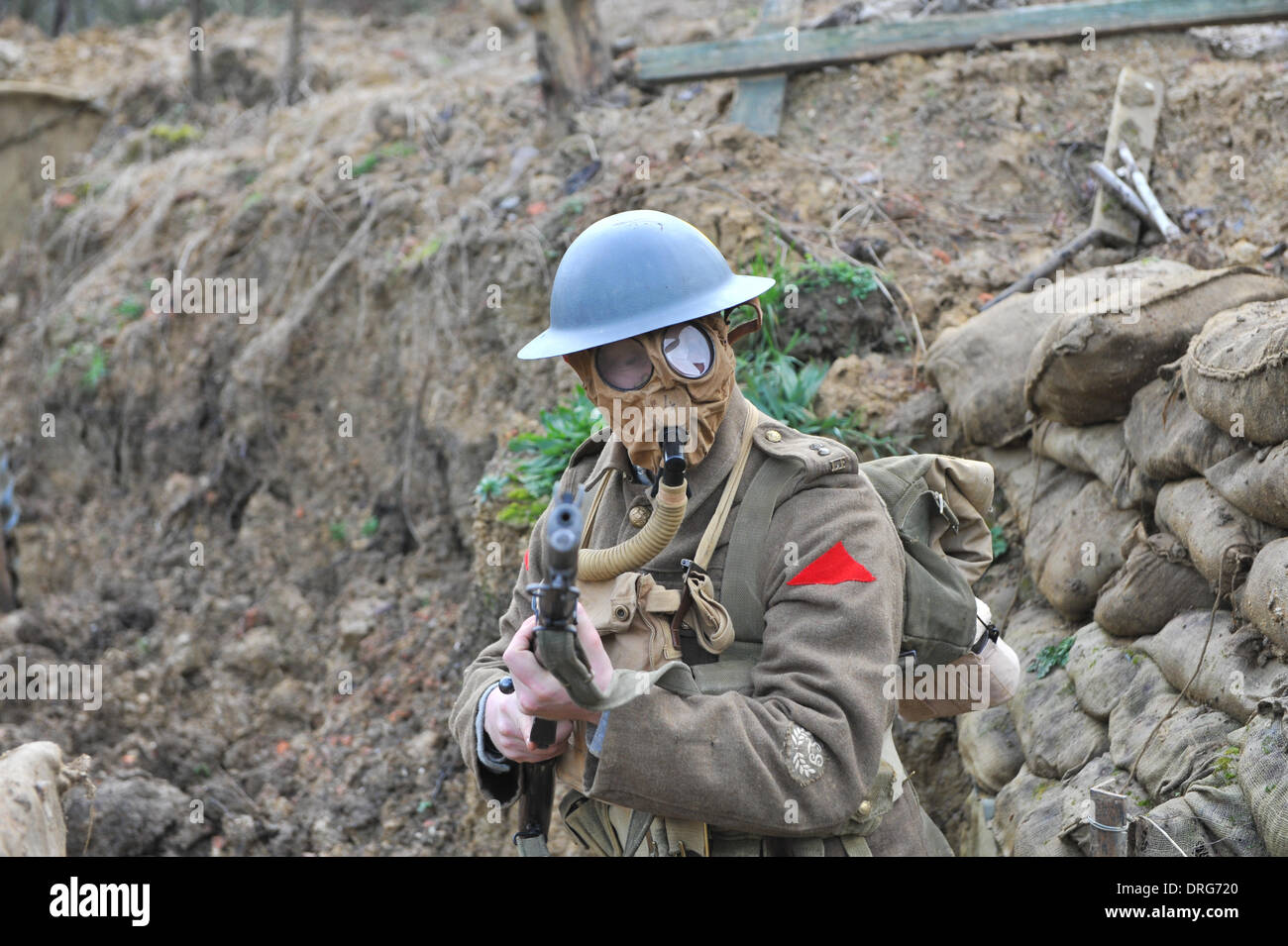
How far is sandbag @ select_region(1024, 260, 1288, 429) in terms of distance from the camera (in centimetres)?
359

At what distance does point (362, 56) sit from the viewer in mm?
11227

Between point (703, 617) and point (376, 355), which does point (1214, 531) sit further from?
point (376, 355)

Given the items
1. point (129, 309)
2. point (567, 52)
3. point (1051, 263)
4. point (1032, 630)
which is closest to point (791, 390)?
Answer: point (1051, 263)

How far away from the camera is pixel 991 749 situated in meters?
3.71

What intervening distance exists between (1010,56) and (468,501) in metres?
3.88

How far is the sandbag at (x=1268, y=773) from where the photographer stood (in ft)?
7.52

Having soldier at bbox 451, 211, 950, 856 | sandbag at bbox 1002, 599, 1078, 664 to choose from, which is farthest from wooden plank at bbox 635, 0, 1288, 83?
soldier at bbox 451, 211, 950, 856

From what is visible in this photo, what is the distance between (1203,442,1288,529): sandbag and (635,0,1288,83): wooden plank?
4.14 m

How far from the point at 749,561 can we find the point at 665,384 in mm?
393

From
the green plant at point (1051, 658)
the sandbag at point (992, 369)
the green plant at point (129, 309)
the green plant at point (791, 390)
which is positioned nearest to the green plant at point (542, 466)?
the green plant at point (791, 390)

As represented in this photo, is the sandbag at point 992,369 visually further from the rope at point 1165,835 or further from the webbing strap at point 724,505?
the webbing strap at point 724,505

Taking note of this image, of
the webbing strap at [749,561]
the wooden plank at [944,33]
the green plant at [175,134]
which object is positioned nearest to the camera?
the webbing strap at [749,561]

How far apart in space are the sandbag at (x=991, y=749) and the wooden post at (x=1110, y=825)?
105 cm

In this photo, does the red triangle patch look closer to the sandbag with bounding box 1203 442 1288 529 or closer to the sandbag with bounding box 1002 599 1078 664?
the sandbag with bounding box 1203 442 1288 529
